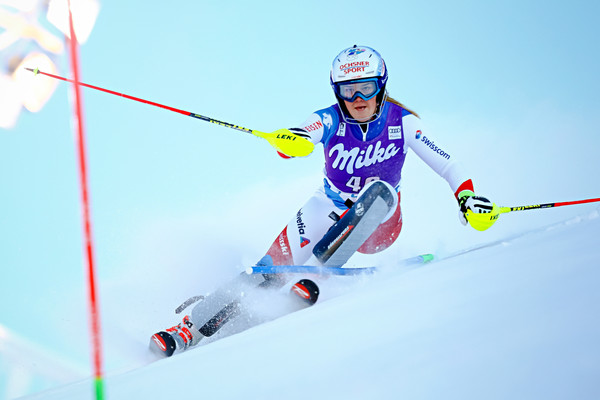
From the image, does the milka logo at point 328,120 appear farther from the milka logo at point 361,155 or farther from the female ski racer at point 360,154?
the milka logo at point 361,155

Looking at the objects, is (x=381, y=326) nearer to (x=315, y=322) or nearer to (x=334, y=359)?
(x=334, y=359)

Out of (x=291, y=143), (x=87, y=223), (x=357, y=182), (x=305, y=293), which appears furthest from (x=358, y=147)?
(x=87, y=223)

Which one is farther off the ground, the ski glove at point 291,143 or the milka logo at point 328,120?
the milka logo at point 328,120

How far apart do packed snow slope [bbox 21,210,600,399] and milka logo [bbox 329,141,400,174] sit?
1969 millimetres

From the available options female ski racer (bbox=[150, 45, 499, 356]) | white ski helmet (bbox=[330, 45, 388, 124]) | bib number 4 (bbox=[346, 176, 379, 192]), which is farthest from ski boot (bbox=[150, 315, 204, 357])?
white ski helmet (bbox=[330, 45, 388, 124])

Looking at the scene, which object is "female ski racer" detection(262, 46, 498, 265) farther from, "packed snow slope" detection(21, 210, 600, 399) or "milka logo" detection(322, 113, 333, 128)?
"packed snow slope" detection(21, 210, 600, 399)

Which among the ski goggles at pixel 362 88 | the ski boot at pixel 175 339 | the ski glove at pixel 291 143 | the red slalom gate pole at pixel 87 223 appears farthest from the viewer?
the ski goggles at pixel 362 88

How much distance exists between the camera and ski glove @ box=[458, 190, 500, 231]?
3043 millimetres

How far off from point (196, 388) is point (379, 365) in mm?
399

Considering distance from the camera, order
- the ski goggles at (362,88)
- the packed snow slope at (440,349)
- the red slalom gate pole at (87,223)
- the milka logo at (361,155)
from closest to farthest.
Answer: the packed snow slope at (440,349) → the red slalom gate pole at (87,223) → the ski goggles at (362,88) → the milka logo at (361,155)

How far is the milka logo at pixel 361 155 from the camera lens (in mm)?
3416

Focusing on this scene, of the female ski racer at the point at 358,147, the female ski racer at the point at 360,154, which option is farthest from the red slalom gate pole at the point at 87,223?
the female ski racer at the point at 358,147

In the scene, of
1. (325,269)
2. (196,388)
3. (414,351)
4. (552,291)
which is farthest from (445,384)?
(325,269)

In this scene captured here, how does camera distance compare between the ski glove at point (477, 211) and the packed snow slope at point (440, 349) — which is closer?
the packed snow slope at point (440, 349)
